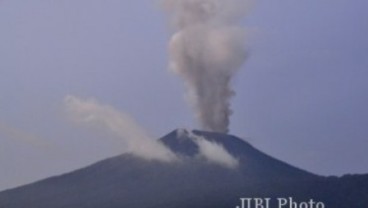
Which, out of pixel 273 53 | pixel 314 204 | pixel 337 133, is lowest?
pixel 314 204

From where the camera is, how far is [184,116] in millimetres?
3947

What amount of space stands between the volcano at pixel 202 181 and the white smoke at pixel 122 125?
0.03 m

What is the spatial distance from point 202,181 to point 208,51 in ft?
1.79

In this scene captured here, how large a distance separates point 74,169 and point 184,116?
1.70 feet

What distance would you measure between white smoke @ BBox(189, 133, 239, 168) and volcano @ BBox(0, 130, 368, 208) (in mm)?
17

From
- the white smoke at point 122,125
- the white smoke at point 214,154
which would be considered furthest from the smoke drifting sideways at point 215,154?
the white smoke at point 122,125

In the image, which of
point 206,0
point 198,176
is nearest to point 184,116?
point 198,176

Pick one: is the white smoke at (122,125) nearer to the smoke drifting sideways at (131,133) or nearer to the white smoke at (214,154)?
the smoke drifting sideways at (131,133)

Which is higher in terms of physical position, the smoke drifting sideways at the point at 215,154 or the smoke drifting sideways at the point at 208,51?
the smoke drifting sideways at the point at 208,51

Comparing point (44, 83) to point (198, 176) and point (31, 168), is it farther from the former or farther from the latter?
point (198, 176)

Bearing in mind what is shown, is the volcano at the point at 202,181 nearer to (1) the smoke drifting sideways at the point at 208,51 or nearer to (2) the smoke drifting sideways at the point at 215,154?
(2) the smoke drifting sideways at the point at 215,154

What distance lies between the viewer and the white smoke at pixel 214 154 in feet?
12.9

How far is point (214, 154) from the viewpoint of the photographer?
394cm

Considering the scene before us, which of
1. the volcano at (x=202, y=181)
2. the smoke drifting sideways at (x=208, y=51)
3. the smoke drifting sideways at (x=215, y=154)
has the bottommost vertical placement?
the volcano at (x=202, y=181)
